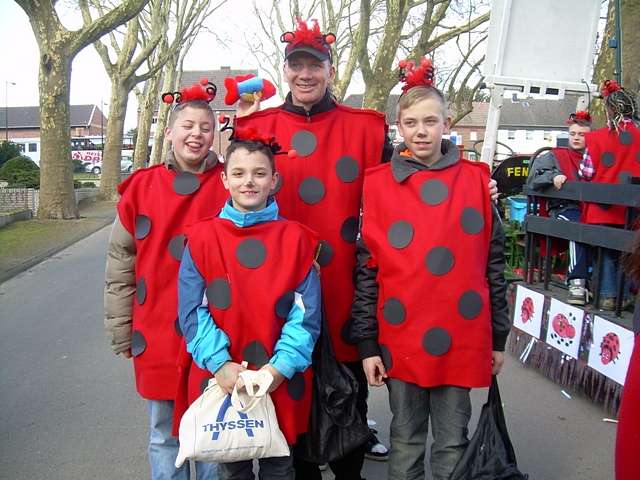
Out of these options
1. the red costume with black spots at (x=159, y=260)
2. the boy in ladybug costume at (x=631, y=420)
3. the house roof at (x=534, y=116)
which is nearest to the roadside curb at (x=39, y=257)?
the red costume with black spots at (x=159, y=260)

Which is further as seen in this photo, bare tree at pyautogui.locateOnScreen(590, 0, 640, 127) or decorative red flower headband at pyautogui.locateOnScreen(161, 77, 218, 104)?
bare tree at pyautogui.locateOnScreen(590, 0, 640, 127)

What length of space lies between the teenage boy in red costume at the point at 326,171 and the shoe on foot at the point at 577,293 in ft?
7.79

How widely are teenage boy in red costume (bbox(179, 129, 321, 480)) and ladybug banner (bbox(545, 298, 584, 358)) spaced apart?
2.65 metres

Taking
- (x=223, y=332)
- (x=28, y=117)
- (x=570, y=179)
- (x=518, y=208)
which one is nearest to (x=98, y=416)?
(x=223, y=332)

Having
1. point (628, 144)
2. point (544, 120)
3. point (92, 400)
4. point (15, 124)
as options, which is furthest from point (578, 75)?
point (15, 124)

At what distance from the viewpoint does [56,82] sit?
47.5 ft

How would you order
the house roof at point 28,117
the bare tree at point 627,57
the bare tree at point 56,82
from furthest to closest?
the house roof at point 28,117, the bare tree at point 56,82, the bare tree at point 627,57

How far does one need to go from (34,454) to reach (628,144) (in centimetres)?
452

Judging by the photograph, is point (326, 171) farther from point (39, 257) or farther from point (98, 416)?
point (39, 257)

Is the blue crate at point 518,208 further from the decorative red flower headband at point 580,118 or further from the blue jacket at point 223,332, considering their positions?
the blue jacket at point 223,332

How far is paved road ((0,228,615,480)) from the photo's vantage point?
368cm

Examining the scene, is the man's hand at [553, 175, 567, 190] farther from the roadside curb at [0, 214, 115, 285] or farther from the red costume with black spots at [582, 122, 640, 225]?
the roadside curb at [0, 214, 115, 285]

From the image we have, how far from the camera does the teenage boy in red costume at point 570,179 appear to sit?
4.86m

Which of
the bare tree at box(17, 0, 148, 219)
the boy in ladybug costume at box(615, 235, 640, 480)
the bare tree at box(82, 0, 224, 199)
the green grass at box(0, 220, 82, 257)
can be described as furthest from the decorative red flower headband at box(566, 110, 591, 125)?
the bare tree at box(82, 0, 224, 199)
